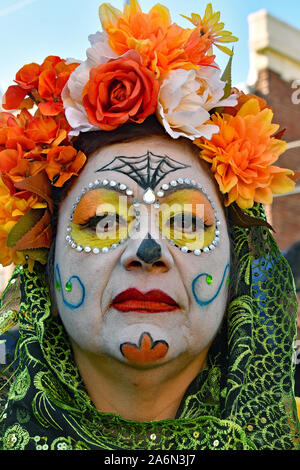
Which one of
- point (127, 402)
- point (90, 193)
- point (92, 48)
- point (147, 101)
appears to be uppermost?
point (92, 48)

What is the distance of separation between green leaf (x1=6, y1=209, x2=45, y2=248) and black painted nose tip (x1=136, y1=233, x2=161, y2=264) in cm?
54

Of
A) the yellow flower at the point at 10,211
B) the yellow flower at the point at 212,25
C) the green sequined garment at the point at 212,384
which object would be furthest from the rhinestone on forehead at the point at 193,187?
the yellow flower at the point at 212,25

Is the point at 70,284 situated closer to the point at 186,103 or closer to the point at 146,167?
the point at 146,167

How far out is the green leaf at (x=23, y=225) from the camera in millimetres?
2498

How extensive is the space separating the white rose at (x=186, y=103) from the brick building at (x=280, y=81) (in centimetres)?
652

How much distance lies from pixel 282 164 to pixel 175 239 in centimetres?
680

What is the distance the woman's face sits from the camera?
2.26 meters

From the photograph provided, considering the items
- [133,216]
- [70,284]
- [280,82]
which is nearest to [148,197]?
[133,216]

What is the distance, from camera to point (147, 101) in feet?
7.90

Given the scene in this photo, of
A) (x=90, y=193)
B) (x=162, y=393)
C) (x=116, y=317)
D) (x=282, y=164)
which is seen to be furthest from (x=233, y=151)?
(x=282, y=164)

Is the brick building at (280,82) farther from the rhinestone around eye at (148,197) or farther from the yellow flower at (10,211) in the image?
the rhinestone around eye at (148,197)

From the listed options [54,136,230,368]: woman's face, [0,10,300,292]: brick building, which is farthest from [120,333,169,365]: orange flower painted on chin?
[0,10,300,292]: brick building
